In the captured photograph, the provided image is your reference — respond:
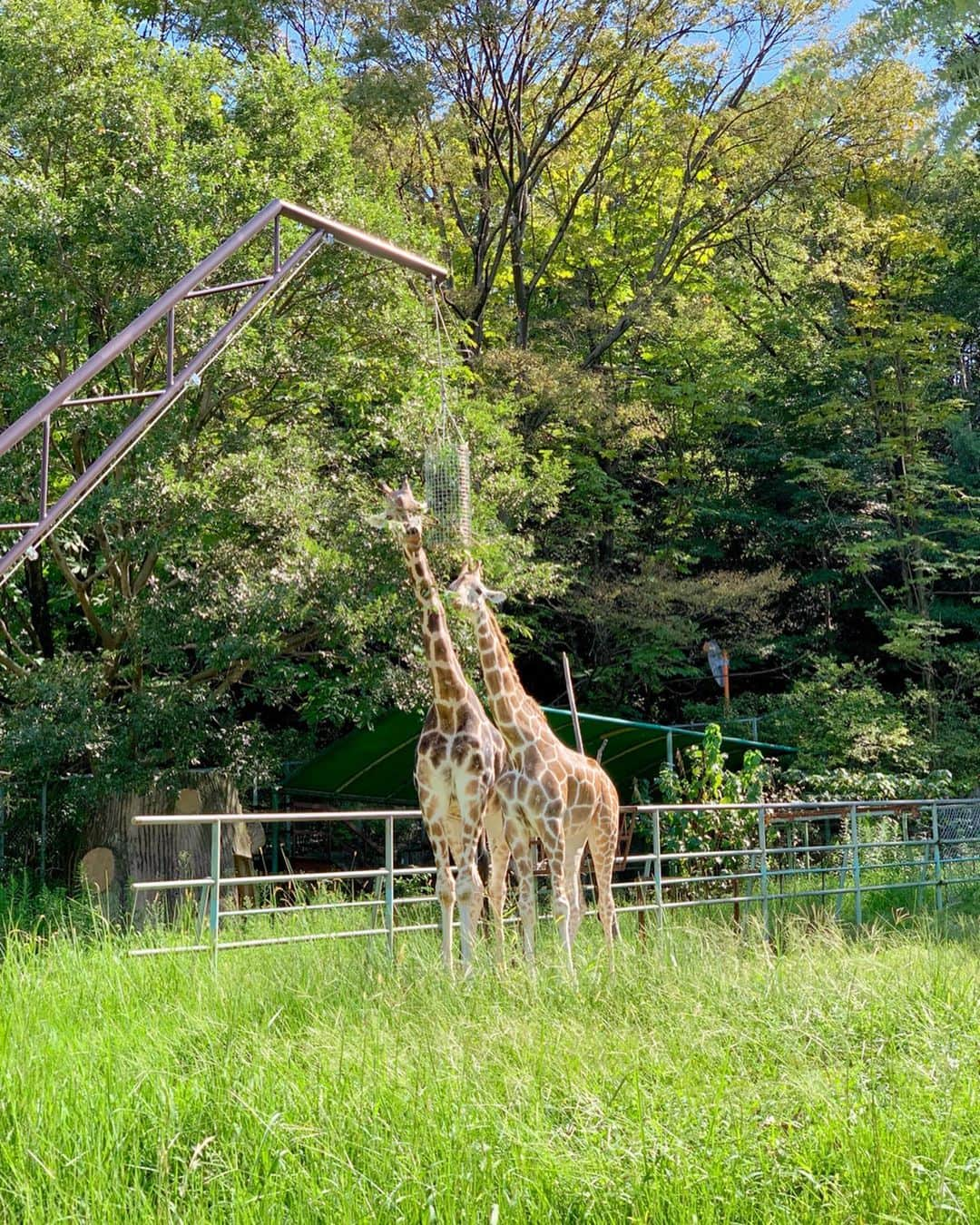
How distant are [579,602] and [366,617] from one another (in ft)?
28.9

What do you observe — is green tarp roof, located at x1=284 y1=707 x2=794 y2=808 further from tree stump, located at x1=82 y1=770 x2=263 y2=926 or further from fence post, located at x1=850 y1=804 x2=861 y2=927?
fence post, located at x1=850 y1=804 x2=861 y2=927

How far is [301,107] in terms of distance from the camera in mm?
14375

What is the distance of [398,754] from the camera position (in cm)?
1698

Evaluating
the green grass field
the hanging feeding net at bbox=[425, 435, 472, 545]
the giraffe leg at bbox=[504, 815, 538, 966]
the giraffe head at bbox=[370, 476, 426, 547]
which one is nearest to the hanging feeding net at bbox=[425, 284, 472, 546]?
the hanging feeding net at bbox=[425, 435, 472, 545]

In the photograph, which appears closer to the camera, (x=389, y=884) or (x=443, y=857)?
(x=443, y=857)

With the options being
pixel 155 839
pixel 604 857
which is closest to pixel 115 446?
pixel 604 857

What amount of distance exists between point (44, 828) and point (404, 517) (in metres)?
9.11

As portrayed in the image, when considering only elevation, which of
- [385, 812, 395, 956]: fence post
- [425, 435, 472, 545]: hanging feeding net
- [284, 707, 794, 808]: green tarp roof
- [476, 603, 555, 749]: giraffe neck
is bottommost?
[385, 812, 395, 956]: fence post

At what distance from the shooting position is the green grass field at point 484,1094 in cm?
418

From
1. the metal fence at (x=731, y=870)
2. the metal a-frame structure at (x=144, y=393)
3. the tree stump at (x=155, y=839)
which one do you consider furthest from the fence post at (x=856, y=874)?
the metal a-frame structure at (x=144, y=393)

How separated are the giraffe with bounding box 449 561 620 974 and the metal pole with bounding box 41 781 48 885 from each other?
28.0ft

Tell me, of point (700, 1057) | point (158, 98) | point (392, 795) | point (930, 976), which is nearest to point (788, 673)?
point (392, 795)

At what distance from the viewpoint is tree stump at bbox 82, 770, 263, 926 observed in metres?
14.2

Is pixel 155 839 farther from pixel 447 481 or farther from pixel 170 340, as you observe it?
pixel 170 340
